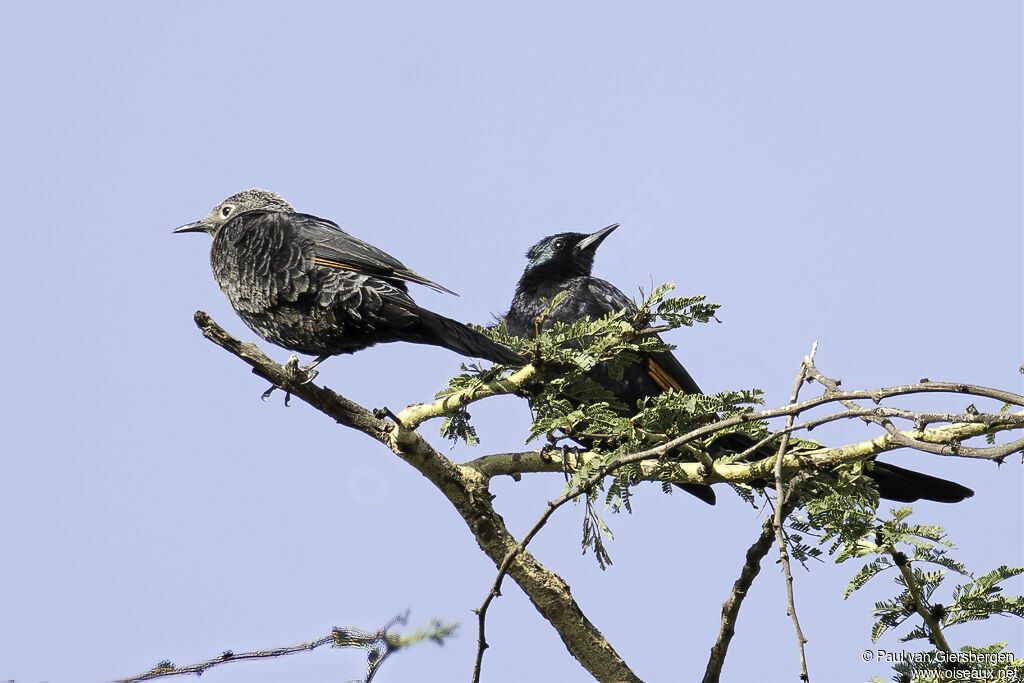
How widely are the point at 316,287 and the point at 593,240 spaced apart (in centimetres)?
239

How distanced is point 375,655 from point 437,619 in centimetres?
24

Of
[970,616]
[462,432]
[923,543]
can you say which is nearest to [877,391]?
[923,543]

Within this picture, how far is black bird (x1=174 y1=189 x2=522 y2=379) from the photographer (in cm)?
444

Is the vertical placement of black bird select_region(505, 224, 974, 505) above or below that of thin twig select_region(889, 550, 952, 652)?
above

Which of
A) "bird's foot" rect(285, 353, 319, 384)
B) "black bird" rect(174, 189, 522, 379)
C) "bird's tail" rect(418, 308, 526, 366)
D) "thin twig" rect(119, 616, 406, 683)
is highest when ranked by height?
"black bird" rect(174, 189, 522, 379)

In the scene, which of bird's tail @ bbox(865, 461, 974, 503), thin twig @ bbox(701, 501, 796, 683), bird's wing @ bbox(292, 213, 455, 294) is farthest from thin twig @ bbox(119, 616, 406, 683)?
bird's tail @ bbox(865, 461, 974, 503)

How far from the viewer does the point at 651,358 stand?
539 centimetres

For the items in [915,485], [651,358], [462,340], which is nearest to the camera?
[462,340]

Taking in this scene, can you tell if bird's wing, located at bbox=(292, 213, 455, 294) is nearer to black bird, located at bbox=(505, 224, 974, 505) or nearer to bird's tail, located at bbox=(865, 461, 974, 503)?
black bird, located at bbox=(505, 224, 974, 505)

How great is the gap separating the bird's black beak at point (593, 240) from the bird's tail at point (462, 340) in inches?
87.6

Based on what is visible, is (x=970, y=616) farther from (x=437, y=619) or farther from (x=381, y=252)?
(x=381, y=252)

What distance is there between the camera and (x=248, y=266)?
4.67m

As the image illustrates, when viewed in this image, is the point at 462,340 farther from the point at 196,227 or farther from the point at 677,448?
the point at 196,227

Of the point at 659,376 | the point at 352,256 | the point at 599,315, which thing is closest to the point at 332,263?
the point at 352,256
